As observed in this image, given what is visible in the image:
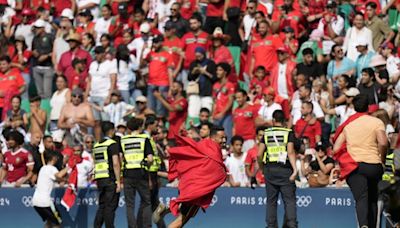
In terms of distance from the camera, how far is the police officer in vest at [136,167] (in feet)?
70.7

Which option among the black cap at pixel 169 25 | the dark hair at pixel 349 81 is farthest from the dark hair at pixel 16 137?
the dark hair at pixel 349 81

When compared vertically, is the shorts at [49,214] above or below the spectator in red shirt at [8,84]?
below

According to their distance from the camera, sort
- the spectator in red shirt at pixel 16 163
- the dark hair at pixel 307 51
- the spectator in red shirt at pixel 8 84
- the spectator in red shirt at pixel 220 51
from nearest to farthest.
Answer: the spectator in red shirt at pixel 16 163
the dark hair at pixel 307 51
the spectator in red shirt at pixel 220 51
the spectator in red shirt at pixel 8 84

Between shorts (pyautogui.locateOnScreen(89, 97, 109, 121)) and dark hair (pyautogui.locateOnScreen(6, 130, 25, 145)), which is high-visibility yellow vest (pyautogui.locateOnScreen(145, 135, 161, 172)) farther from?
shorts (pyautogui.locateOnScreen(89, 97, 109, 121))

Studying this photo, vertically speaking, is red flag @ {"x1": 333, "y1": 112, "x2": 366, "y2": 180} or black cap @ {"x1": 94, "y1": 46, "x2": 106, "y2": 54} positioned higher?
black cap @ {"x1": 94, "y1": 46, "x2": 106, "y2": 54}

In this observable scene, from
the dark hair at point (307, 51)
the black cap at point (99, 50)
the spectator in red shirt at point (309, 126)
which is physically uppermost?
the black cap at point (99, 50)

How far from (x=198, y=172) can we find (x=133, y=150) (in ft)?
9.50

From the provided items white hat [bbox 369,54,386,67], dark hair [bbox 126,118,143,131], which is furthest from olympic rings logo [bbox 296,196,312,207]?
white hat [bbox 369,54,386,67]

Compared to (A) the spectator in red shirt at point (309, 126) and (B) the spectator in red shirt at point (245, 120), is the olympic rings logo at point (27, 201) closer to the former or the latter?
(B) the spectator in red shirt at point (245, 120)

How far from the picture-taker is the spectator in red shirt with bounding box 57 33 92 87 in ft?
94.5

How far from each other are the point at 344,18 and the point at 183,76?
12.4ft

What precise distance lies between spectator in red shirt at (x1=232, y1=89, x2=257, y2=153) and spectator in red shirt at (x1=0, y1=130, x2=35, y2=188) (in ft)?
13.8

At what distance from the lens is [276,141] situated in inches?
802

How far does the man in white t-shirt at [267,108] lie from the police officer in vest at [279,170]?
4.35 m
